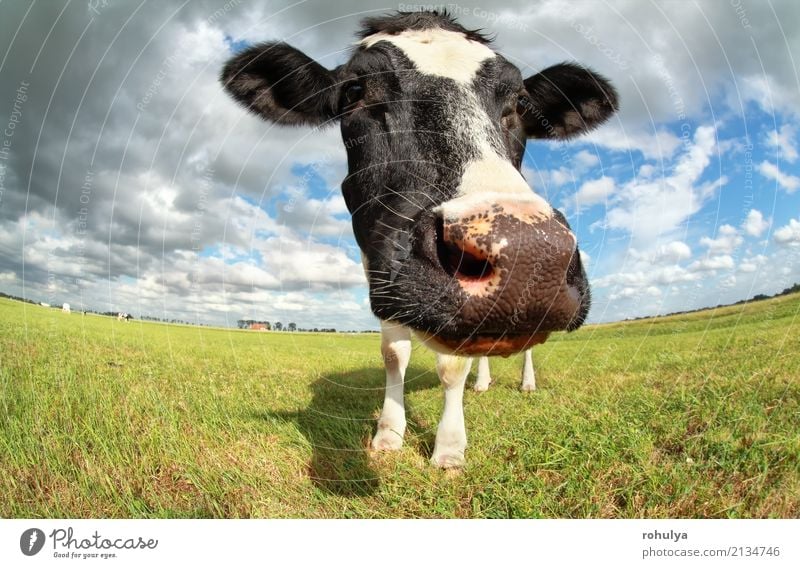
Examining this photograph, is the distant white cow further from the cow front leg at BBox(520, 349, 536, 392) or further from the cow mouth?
the cow mouth

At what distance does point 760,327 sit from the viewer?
14.9 feet

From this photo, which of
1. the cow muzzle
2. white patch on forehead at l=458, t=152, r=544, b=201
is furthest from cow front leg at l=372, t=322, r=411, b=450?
the cow muzzle

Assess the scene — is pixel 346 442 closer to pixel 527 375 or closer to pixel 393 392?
pixel 393 392

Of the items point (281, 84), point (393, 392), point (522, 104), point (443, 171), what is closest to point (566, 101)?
point (522, 104)

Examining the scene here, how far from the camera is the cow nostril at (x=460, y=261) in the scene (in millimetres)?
1656

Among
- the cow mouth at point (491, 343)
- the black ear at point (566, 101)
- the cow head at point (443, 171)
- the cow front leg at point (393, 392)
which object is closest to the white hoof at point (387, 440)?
the cow front leg at point (393, 392)

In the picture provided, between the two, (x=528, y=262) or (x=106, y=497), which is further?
(x=106, y=497)

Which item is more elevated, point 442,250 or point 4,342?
point 442,250

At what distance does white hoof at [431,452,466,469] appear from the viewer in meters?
3.04

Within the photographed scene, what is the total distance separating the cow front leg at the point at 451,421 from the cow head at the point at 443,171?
3.17 ft

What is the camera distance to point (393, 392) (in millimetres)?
3682

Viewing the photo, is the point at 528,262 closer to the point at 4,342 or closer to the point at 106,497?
the point at 106,497

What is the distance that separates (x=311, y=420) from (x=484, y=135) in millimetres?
2319
